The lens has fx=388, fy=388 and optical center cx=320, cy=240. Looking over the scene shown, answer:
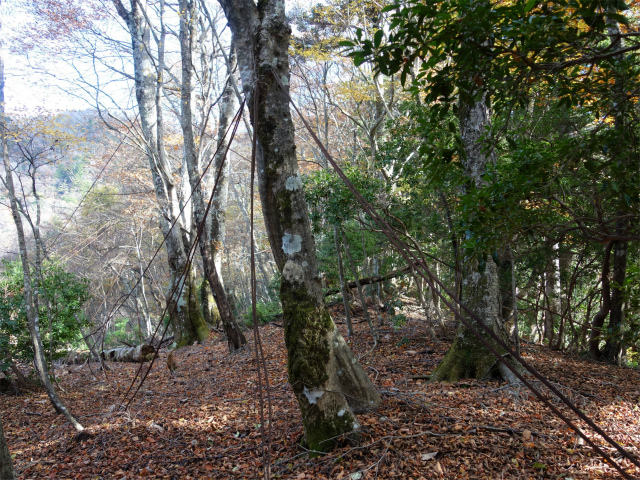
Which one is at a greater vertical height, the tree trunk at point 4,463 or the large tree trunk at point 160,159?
the large tree trunk at point 160,159

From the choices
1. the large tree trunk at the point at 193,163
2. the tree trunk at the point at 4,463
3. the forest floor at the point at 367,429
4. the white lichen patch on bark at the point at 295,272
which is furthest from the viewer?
the large tree trunk at the point at 193,163

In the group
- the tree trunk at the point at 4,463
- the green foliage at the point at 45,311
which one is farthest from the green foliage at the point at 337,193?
the tree trunk at the point at 4,463

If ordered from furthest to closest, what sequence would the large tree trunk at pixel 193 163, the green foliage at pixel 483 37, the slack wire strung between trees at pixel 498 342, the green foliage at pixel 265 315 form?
the green foliage at pixel 265 315
the large tree trunk at pixel 193 163
the green foliage at pixel 483 37
the slack wire strung between trees at pixel 498 342

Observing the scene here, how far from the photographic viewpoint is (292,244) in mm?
3111

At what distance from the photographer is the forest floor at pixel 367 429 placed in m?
2.82

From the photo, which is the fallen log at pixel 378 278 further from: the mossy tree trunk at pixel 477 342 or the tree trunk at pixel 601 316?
the tree trunk at pixel 601 316

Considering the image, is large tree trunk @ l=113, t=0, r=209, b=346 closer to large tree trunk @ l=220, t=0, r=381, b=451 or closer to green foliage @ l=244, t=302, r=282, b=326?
green foliage @ l=244, t=302, r=282, b=326

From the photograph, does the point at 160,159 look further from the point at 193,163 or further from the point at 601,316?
the point at 601,316

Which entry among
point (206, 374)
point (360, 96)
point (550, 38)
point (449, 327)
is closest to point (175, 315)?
point (206, 374)

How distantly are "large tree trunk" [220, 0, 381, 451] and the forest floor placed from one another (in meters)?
0.35

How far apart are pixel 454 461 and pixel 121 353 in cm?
999

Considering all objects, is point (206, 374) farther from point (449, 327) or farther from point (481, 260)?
point (481, 260)

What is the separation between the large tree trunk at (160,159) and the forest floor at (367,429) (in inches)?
131

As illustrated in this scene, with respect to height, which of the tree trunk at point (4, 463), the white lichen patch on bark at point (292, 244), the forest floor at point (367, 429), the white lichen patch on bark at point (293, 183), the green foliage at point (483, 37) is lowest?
the forest floor at point (367, 429)
